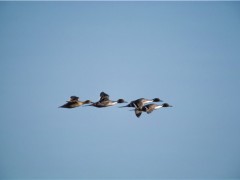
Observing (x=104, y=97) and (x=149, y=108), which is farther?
(x=104, y=97)

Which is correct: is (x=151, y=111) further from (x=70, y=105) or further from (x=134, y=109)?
(x=70, y=105)

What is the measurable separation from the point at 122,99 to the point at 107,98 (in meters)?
1.26

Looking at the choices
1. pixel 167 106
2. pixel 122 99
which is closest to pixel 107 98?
pixel 122 99

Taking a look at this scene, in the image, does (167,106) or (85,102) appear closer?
(85,102)

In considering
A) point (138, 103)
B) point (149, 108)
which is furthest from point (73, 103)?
point (149, 108)

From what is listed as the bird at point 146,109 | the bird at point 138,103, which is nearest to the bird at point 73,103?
the bird at point 138,103

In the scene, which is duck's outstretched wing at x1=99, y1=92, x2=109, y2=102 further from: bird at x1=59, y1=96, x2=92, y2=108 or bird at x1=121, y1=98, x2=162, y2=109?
bird at x1=121, y1=98, x2=162, y2=109

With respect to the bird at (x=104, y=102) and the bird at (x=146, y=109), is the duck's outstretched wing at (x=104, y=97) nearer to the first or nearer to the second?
the bird at (x=104, y=102)

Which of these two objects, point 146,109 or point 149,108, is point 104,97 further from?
point 149,108

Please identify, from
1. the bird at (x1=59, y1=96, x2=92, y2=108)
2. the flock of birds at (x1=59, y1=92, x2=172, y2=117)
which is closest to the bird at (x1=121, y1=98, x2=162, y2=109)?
the flock of birds at (x1=59, y1=92, x2=172, y2=117)

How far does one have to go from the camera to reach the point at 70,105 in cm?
3578

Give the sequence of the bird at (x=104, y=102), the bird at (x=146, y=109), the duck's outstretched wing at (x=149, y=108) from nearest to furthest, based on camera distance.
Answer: the bird at (x=146, y=109) → the duck's outstretched wing at (x=149, y=108) → the bird at (x=104, y=102)

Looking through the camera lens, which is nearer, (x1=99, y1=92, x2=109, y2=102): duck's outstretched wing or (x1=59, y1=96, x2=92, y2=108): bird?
(x1=59, y1=96, x2=92, y2=108): bird

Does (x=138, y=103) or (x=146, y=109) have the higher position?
(x=138, y=103)
